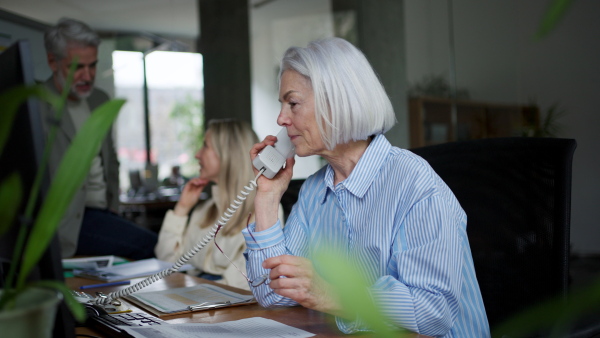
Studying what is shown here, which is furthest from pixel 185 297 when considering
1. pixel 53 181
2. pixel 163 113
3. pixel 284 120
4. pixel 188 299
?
pixel 163 113

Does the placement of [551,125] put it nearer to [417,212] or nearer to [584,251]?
[584,251]

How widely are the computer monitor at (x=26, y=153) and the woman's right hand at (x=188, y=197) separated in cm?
183

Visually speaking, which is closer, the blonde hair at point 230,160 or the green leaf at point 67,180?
the green leaf at point 67,180

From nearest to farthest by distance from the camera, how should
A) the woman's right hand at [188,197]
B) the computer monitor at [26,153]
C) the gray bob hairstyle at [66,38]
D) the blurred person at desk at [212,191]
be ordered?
1. the computer monitor at [26,153]
2. the blurred person at desk at [212,191]
3. the woman's right hand at [188,197]
4. the gray bob hairstyle at [66,38]

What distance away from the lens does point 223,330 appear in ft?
3.61

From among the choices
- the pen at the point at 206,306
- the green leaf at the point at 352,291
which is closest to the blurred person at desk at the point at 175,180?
the pen at the point at 206,306

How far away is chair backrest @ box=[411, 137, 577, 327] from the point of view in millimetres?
1292

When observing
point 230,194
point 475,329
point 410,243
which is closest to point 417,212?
point 410,243

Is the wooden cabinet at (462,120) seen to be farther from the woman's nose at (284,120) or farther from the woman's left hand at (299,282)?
the woman's left hand at (299,282)

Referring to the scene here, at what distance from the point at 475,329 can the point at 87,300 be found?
87 cm

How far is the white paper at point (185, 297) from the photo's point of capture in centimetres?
134

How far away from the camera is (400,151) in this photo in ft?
4.64

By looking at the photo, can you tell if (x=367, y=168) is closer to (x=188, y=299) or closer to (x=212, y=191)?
(x=188, y=299)

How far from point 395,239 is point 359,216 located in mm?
130
